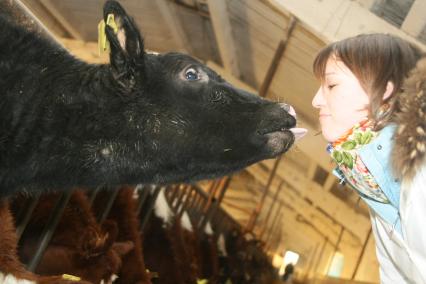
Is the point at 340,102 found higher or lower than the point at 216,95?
higher

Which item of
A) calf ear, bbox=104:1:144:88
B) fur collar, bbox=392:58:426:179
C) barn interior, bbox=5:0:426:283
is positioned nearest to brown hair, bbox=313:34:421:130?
fur collar, bbox=392:58:426:179

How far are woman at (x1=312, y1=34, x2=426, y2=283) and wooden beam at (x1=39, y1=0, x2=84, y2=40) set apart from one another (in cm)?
234

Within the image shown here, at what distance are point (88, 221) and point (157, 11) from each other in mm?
2406

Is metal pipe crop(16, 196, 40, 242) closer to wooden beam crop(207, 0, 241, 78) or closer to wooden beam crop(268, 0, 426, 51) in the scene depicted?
wooden beam crop(268, 0, 426, 51)

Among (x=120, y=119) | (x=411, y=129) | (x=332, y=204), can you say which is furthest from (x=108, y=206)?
(x=332, y=204)

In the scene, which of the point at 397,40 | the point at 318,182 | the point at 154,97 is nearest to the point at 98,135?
the point at 154,97

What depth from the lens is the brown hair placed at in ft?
6.08

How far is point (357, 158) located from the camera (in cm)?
187

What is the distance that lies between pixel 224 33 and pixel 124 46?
3.29 meters

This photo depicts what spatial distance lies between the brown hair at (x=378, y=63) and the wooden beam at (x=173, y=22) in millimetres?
2822

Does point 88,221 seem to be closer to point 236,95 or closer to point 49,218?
point 49,218

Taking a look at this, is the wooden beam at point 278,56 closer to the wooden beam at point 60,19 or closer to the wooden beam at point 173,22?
the wooden beam at point 173,22

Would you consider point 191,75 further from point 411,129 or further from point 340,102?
point 411,129

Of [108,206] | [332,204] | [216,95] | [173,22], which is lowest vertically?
[332,204]
